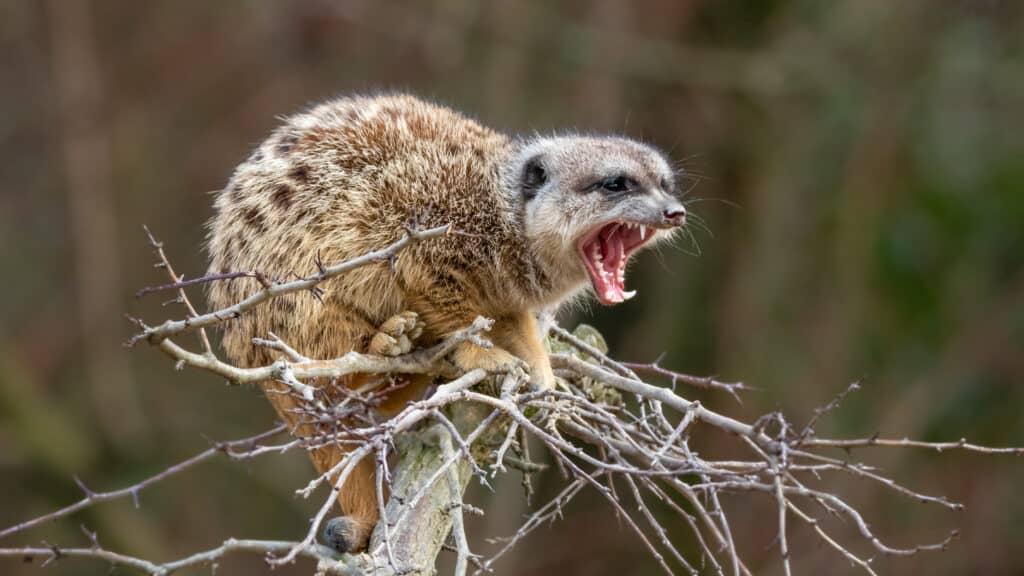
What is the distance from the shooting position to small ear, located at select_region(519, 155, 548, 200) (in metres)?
5.24

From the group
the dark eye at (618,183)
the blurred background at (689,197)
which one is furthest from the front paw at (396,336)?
the blurred background at (689,197)

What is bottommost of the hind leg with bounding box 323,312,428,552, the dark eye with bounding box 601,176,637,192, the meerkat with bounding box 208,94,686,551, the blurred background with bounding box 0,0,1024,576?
the hind leg with bounding box 323,312,428,552

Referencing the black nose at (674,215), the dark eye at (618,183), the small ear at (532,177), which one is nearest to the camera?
the black nose at (674,215)

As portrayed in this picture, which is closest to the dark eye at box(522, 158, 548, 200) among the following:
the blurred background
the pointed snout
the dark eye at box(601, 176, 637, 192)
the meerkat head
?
the meerkat head

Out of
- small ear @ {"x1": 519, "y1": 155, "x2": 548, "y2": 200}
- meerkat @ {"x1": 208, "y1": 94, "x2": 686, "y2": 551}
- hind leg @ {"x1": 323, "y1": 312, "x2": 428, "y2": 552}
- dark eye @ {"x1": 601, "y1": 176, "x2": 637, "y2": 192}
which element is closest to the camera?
hind leg @ {"x1": 323, "y1": 312, "x2": 428, "y2": 552}

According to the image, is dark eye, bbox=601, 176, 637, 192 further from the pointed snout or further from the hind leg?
the hind leg

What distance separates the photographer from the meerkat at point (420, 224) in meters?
4.67

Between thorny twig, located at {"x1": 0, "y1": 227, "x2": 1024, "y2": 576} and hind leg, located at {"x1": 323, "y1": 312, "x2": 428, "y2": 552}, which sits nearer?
thorny twig, located at {"x1": 0, "y1": 227, "x2": 1024, "y2": 576}

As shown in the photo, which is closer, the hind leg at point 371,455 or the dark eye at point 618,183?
the hind leg at point 371,455

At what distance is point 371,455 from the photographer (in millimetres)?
4609

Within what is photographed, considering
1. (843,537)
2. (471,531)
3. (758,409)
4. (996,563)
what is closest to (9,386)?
(471,531)

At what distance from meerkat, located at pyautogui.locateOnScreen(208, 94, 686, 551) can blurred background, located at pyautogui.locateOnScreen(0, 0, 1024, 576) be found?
14.8 feet

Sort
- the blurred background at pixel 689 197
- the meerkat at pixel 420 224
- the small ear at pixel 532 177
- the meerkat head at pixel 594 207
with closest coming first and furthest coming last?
the meerkat at pixel 420 224, the meerkat head at pixel 594 207, the small ear at pixel 532 177, the blurred background at pixel 689 197

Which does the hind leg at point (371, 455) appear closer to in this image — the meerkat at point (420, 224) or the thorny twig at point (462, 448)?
the meerkat at point (420, 224)
